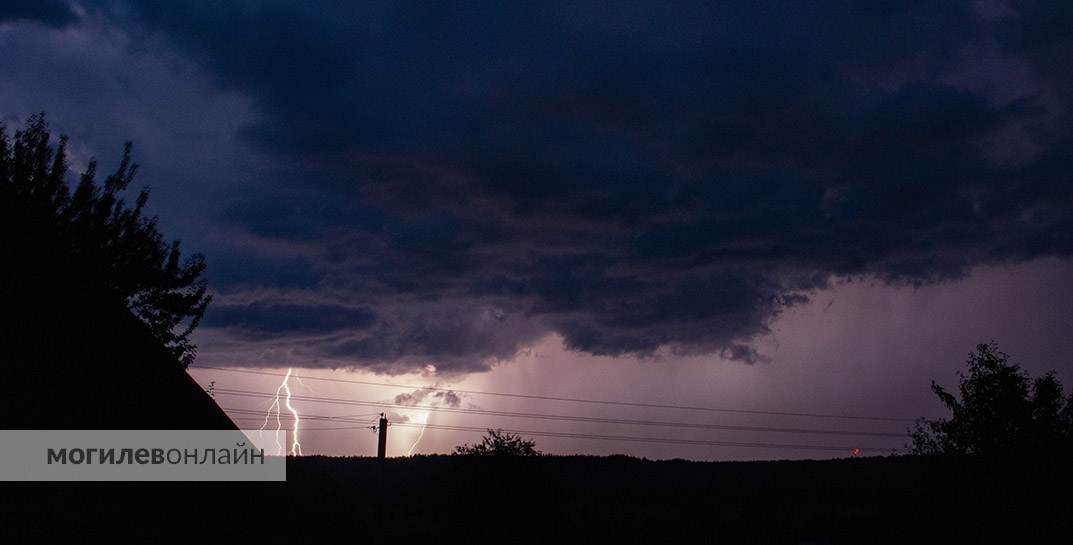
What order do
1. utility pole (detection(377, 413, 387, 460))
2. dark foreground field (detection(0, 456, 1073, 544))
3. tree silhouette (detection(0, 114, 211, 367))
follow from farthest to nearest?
1. utility pole (detection(377, 413, 387, 460))
2. tree silhouette (detection(0, 114, 211, 367))
3. dark foreground field (detection(0, 456, 1073, 544))

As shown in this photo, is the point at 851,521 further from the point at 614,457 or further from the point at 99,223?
the point at 99,223

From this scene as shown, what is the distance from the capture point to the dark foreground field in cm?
1639

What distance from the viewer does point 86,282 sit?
16531mm

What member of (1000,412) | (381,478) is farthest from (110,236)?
(1000,412)

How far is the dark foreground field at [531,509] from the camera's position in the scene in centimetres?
1639

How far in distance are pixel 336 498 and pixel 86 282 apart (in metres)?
28.8

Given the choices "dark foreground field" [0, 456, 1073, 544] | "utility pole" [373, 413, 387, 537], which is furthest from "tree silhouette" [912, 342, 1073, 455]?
"utility pole" [373, 413, 387, 537]
